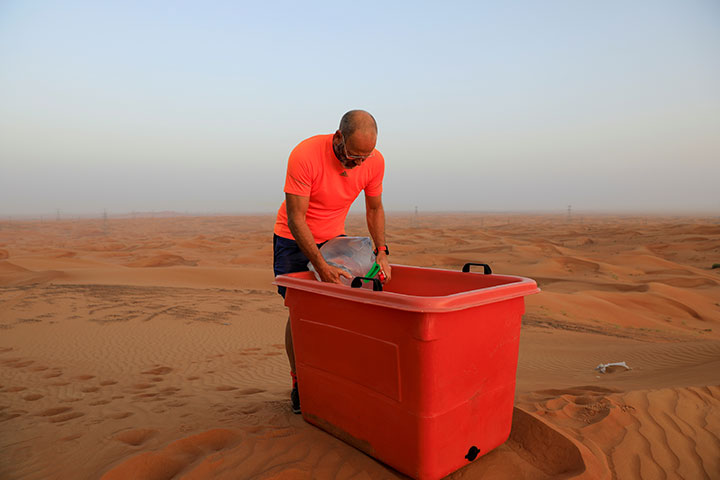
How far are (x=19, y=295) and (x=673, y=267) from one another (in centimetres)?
1778

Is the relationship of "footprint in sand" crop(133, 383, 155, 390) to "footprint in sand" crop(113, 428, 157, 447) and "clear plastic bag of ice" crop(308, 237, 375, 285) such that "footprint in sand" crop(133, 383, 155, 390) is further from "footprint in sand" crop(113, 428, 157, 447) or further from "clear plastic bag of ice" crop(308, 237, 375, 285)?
"clear plastic bag of ice" crop(308, 237, 375, 285)

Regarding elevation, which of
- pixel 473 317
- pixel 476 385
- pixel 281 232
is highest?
pixel 281 232

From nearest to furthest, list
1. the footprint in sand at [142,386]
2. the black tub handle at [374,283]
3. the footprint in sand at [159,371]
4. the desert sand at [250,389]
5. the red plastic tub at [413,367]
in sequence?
the red plastic tub at [413,367] < the black tub handle at [374,283] < the desert sand at [250,389] < the footprint in sand at [142,386] < the footprint in sand at [159,371]

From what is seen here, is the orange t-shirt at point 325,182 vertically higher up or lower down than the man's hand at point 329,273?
higher up

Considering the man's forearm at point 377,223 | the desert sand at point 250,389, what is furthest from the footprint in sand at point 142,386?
the man's forearm at point 377,223

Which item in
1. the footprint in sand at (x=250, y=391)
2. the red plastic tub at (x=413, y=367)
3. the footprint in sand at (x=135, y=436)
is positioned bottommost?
the footprint in sand at (x=250, y=391)

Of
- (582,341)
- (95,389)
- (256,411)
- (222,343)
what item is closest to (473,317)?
(256,411)

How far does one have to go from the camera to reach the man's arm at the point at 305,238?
2605 millimetres

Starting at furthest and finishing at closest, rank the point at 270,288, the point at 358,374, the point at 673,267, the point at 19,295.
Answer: the point at 673,267 → the point at 270,288 → the point at 19,295 → the point at 358,374

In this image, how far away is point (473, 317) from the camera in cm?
205

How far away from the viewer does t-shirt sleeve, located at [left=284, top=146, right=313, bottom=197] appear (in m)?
2.73

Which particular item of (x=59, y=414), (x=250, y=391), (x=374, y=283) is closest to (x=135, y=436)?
(x=59, y=414)

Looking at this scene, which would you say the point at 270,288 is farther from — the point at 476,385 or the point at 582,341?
→ the point at 476,385

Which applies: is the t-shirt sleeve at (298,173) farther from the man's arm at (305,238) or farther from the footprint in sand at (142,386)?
the footprint in sand at (142,386)
